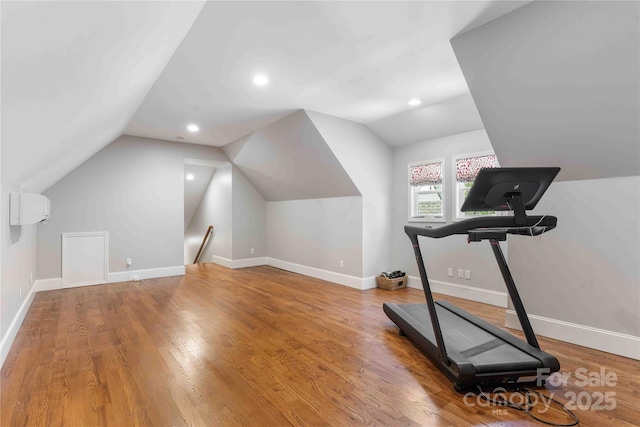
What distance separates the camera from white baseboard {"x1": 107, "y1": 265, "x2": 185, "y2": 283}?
18.7 ft

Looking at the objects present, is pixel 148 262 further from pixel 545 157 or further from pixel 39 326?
pixel 545 157

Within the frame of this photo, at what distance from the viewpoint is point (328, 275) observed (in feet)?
19.2

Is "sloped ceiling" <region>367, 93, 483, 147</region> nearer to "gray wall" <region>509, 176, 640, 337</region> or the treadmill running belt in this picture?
"gray wall" <region>509, 176, 640, 337</region>

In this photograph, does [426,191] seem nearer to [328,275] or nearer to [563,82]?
[328,275]

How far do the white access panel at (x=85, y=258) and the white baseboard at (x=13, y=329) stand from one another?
2.94ft

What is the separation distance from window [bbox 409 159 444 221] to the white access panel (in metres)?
5.34

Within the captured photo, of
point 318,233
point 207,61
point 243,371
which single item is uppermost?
Result: point 207,61

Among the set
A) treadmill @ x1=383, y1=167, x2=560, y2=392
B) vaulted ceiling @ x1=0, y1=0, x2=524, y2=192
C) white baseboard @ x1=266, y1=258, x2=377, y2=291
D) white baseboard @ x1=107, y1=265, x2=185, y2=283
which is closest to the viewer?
vaulted ceiling @ x1=0, y1=0, x2=524, y2=192

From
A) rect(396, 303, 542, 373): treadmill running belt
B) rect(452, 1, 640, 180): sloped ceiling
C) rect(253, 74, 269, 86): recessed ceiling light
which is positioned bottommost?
rect(396, 303, 542, 373): treadmill running belt

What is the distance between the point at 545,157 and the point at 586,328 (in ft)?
5.23

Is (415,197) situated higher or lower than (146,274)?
higher

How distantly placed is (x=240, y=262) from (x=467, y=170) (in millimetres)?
4984

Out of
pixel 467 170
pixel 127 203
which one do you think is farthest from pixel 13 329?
pixel 467 170

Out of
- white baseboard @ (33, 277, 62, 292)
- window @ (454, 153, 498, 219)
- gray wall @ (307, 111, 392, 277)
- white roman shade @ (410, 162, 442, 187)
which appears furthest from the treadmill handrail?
white baseboard @ (33, 277, 62, 292)
